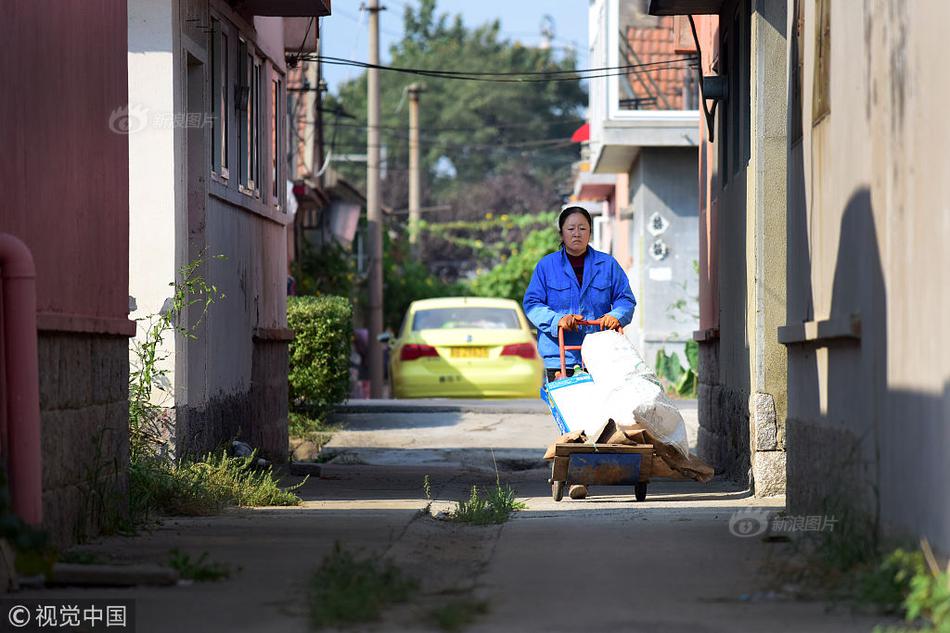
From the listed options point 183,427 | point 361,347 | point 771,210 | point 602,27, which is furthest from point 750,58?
point 361,347

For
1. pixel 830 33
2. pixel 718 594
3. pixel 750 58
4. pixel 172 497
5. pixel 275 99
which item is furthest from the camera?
pixel 275 99

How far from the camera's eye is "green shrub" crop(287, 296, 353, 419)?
16.3m

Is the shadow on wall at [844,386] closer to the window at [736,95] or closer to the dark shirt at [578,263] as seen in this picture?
the dark shirt at [578,263]

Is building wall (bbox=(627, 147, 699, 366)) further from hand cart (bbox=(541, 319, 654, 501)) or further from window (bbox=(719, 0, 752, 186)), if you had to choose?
hand cart (bbox=(541, 319, 654, 501))

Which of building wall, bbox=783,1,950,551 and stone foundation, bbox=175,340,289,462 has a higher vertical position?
building wall, bbox=783,1,950,551

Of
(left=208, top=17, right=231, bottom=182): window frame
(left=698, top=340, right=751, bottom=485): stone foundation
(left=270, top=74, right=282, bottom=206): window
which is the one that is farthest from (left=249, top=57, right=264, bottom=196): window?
(left=698, top=340, right=751, bottom=485): stone foundation

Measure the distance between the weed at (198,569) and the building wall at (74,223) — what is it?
0.88 meters

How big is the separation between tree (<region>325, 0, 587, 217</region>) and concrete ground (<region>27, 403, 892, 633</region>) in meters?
54.4

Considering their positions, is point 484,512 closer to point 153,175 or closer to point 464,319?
point 153,175

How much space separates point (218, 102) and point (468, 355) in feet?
28.2

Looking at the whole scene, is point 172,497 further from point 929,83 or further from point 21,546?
point 929,83

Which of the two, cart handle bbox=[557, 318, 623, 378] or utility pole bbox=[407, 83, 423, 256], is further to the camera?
utility pole bbox=[407, 83, 423, 256]

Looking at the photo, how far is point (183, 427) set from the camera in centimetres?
1020

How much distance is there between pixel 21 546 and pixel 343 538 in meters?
2.77
